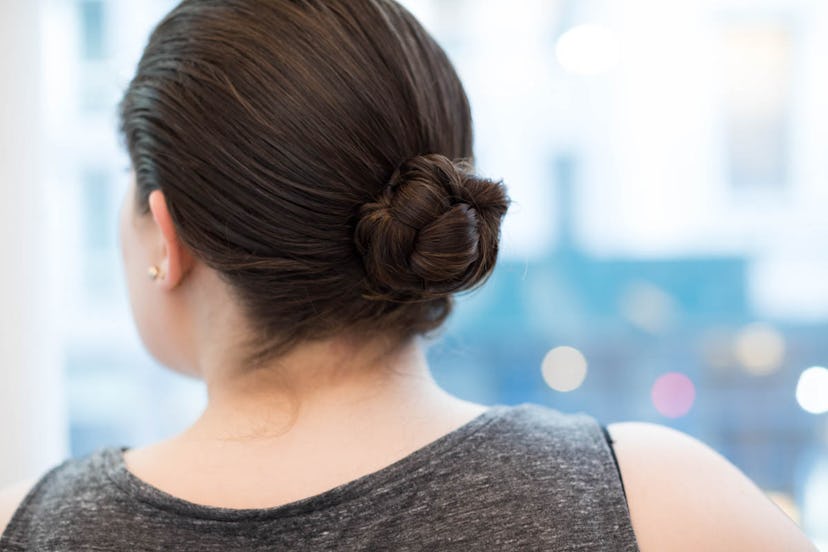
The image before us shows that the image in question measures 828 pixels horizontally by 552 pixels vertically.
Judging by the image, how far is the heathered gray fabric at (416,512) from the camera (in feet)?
2.28

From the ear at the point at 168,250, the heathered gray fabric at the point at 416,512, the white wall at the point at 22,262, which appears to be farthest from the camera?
the white wall at the point at 22,262

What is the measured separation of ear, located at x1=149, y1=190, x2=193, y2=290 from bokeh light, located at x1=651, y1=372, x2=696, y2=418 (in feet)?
3.76

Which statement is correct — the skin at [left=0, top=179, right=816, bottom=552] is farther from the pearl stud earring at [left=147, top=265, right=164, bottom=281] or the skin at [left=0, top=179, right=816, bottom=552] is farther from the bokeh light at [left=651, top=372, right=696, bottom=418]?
the bokeh light at [left=651, top=372, right=696, bottom=418]

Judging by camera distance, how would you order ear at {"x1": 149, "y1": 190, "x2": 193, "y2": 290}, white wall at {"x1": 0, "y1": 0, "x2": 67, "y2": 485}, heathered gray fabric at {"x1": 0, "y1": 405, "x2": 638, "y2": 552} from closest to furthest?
heathered gray fabric at {"x1": 0, "y1": 405, "x2": 638, "y2": 552}
ear at {"x1": 149, "y1": 190, "x2": 193, "y2": 290}
white wall at {"x1": 0, "y1": 0, "x2": 67, "y2": 485}

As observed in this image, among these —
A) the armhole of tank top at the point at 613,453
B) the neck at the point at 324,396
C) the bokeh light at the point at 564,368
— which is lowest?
the bokeh light at the point at 564,368

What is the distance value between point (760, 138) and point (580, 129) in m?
0.34

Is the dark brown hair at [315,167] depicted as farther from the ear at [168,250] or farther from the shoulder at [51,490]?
the shoulder at [51,490]

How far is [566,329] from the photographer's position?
173cm

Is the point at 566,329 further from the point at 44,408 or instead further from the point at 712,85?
the point at 44,408

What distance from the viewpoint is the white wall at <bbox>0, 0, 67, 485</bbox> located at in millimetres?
1370

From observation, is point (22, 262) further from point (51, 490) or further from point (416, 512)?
point (416, 512)

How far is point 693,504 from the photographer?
73 cm

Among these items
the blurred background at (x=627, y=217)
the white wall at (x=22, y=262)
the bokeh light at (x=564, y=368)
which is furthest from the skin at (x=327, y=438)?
the bokeh light at (x=564, y=368)

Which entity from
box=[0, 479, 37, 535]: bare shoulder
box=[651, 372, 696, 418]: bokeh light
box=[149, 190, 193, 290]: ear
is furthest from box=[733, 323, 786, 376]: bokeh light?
box=[0, 479, 37, 535]: bare shoulder
